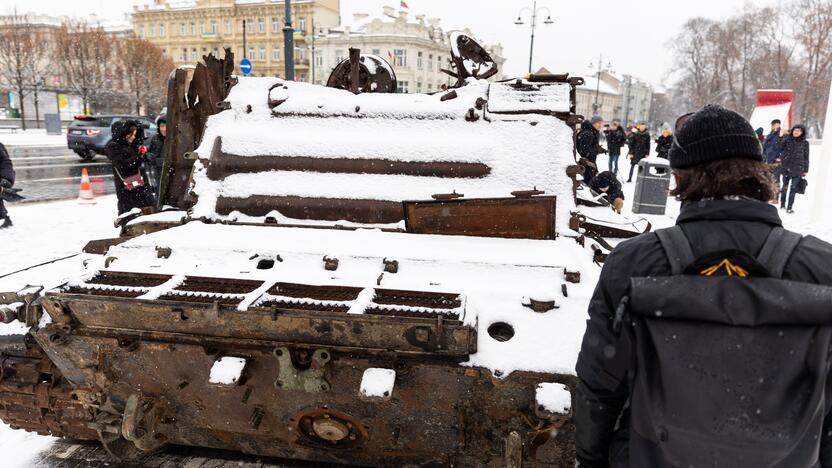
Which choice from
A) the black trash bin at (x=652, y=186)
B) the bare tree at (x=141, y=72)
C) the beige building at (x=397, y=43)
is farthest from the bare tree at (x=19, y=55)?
the black trash bin at (x=652, y=186)

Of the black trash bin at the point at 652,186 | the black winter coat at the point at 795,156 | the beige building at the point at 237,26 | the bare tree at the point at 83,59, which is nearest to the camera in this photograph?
the black trash bin at the point at 652,186

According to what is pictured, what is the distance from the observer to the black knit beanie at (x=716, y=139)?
1.63 meters

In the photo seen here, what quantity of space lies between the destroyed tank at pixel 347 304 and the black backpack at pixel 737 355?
2.50 ft

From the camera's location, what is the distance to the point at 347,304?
248 cm

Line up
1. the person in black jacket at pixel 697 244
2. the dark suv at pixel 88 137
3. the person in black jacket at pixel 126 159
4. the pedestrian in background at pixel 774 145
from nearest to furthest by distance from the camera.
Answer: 1. the person in black jacket at pixel 697 244
2. the person in black jacket at pixel 126 159
3. the pedestrian in background at pixel 774 145
4. the dark suv at pixel 88 137

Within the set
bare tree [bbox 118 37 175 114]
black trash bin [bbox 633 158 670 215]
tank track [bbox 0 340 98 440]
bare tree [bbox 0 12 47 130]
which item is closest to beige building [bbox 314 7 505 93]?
bare tree [bbox 118 37 175 114]

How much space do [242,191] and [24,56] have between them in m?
40.7

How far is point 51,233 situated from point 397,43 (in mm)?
46209

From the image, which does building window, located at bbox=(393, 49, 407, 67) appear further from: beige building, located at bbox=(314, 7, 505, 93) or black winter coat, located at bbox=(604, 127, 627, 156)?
black winter coat, located at bbox=(604, 127, 627, 156)

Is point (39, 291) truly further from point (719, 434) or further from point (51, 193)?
point (51, 193)

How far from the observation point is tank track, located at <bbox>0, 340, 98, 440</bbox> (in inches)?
112

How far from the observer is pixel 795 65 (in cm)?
Answer: 4219

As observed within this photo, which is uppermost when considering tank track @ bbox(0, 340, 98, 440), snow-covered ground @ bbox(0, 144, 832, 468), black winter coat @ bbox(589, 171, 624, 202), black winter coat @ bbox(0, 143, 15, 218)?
black winter coat @ bbox(589, 171, 624, 202)

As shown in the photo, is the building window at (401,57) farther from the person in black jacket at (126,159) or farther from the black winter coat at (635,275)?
the black winter coat at (635,275)
